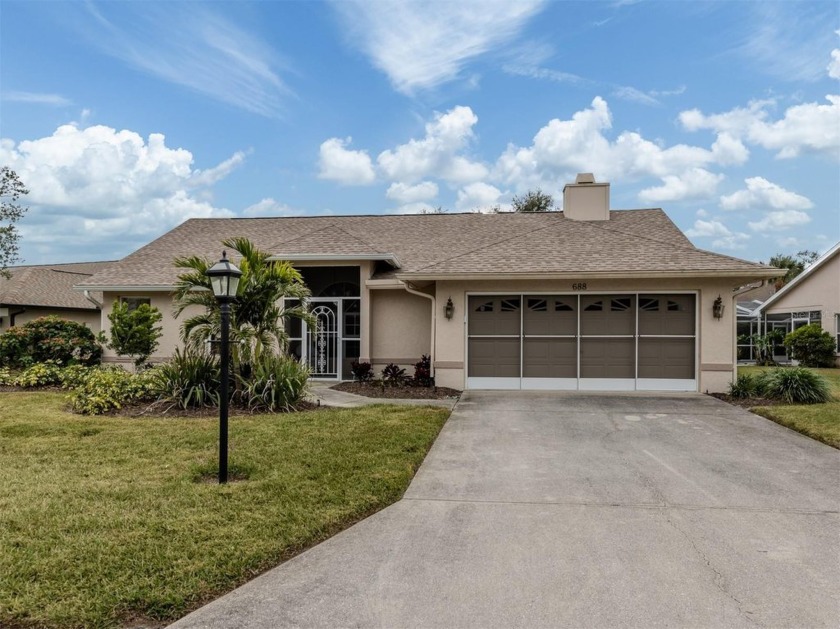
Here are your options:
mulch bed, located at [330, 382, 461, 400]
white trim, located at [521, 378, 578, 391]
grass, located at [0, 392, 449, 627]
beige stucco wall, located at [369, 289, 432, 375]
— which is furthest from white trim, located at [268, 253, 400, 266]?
grass, located at [0, 392, 449, 627]

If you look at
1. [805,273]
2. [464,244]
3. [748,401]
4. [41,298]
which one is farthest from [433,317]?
[805,273]

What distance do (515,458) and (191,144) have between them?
13.7m

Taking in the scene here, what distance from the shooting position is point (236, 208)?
23.2 meters

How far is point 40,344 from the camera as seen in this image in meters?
13.3

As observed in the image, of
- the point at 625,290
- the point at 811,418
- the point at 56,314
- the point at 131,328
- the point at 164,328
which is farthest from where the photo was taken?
the point at 56,314

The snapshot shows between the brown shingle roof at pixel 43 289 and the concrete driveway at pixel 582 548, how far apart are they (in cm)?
2014

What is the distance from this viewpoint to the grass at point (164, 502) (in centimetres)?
321

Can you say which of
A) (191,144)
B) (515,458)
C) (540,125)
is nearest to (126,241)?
(191,144)

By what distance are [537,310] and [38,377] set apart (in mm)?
11140

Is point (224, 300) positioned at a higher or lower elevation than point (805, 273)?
lower

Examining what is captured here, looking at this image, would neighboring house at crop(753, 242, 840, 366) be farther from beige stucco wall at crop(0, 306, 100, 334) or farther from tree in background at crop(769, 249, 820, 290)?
beige stucco wall at crop(0, 306, 100, 334)

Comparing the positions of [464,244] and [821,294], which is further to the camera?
[821,294]

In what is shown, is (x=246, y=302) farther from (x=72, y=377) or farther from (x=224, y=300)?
(x=72, y=377)

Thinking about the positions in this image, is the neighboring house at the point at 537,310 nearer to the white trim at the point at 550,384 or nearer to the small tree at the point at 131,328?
the white trim at the point at 550,384
